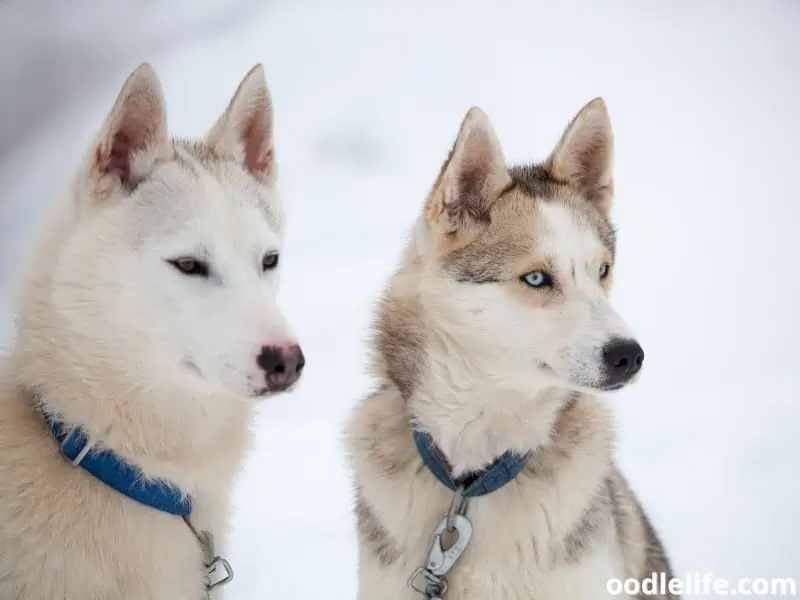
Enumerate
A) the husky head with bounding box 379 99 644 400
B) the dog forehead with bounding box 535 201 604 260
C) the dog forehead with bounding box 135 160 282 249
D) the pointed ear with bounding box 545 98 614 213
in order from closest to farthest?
1. the dog forehead with bounding box 135 160 282 249
2. the husky head with bounding box 379 99 644 400
3. the dog forehead with bounding box 535 201 604 260
4. the pointed ear with bounding box 545 98 614 213

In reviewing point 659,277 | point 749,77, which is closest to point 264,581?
point 659,277

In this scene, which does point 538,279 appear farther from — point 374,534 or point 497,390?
point 374,534

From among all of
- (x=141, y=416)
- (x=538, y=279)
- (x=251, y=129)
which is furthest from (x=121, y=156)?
(x=538, y=279)

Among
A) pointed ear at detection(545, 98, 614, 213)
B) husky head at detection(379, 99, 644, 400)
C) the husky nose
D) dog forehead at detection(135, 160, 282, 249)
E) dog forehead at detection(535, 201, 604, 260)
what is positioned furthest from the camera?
→ pointed ear at detection(545, 98, 614, 213)

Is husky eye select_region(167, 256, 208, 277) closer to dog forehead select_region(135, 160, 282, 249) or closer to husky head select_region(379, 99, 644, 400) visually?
dog forehead select_region(135, 160, 282, 249)

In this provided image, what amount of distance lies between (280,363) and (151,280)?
264 millimetres

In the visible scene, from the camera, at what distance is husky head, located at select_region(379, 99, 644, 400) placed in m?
1.35

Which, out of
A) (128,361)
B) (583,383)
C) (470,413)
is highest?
(128,361)

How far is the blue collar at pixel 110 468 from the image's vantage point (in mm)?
1212

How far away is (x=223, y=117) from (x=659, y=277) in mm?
2029

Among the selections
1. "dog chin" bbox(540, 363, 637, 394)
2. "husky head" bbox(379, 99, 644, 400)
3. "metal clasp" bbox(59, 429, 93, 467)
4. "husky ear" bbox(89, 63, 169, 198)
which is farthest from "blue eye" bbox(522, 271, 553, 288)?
"metal clasp" bbox(59, 429, 93, 467)

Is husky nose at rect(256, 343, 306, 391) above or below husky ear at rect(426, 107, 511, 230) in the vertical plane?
below

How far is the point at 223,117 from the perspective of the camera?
4.72ft

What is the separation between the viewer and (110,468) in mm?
1228
